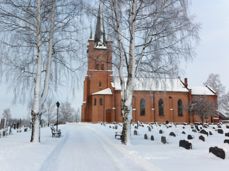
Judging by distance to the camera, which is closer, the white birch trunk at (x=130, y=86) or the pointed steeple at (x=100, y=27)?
the white birch trunk at (x=130, y=86)

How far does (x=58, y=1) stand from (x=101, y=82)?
47533 millimetres

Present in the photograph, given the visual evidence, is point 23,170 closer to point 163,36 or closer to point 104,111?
point 163,36

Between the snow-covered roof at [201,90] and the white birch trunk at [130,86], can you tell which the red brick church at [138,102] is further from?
the white birch trunk at [130,86]

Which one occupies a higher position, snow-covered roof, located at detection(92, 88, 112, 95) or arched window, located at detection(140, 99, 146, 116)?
snow-covered roof, located at detection(92, 88, 112, 95)

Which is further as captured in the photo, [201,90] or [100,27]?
[201,90]

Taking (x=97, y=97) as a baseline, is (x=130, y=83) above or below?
below

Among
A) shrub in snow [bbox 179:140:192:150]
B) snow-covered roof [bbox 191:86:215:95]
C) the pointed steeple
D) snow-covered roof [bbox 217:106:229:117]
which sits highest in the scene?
snow-covered roof [bbox 191:86:215:95]

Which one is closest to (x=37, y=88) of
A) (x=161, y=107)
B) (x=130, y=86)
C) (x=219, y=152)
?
(x=130, y=86)

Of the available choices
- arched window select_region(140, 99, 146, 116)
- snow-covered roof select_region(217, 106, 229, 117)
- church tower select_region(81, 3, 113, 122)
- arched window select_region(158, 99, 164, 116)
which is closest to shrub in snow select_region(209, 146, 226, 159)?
church tower select_region(81, 3, 113, 122)

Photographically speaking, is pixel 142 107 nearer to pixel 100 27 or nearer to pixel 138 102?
pixel 138 102

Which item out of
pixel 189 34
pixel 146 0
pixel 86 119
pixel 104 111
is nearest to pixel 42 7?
pixel 146 0

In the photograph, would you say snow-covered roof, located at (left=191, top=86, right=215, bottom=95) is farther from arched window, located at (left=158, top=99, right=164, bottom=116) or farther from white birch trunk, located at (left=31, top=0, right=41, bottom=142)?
white birch trunk, located at (left=31, top=0, right=41, bottom=142)

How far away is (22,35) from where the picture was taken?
14.8 m

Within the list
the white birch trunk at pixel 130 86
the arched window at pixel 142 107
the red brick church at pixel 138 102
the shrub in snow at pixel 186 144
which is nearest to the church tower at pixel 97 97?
the red brick church at pixel 138 102
